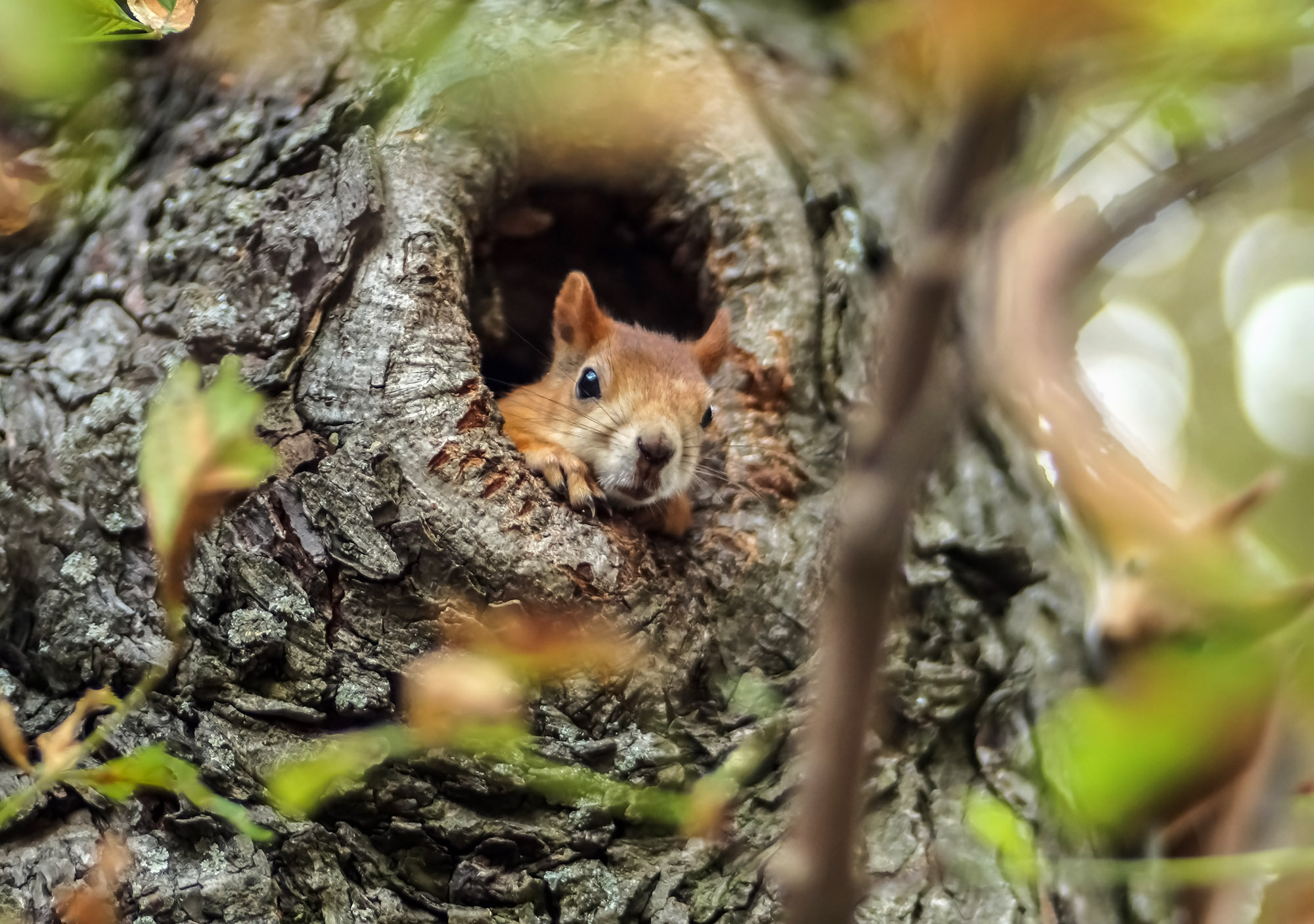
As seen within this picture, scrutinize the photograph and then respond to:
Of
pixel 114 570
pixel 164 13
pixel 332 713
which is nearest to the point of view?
pixel 164 13

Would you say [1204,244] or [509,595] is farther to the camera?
[1204,244]

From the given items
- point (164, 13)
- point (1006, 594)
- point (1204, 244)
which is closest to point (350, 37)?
point (164, 13)

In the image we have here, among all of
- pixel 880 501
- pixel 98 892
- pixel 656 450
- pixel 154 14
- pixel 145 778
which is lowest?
pixel 98 892

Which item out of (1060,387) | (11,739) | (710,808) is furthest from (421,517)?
(1060,387)

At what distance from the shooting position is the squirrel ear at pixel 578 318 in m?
3.08

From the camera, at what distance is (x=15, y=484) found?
199 cm

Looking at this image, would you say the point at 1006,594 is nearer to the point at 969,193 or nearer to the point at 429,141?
the point at 429,141

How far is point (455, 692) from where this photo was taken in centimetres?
178

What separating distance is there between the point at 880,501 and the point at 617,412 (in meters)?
2.39

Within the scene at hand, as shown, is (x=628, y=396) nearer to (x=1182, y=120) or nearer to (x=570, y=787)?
(x=570, y=787)

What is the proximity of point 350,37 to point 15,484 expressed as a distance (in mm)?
1226

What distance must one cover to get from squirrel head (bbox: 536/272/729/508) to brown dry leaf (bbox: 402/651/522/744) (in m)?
0.88

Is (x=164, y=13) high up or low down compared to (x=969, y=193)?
up

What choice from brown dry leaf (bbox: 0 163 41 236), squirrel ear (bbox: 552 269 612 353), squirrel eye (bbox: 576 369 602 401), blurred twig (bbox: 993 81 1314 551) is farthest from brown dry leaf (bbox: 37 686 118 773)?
squirrel ear (bbox: 552 269 612 353)
